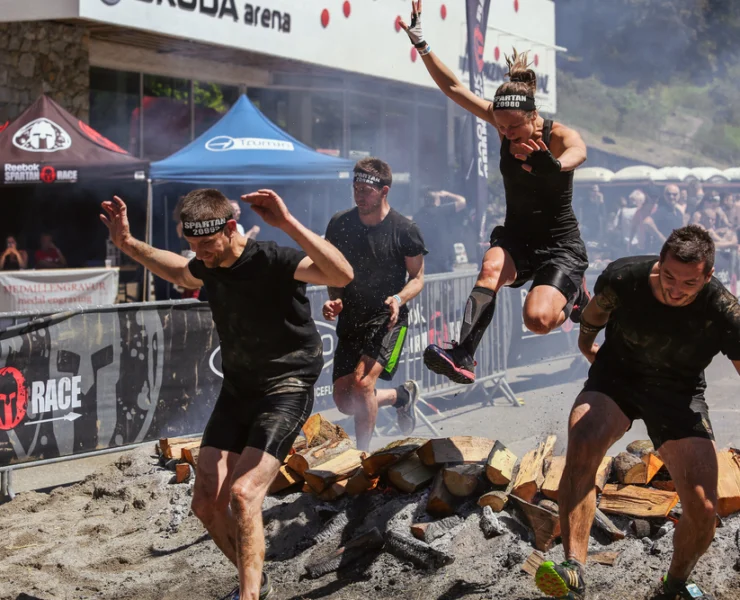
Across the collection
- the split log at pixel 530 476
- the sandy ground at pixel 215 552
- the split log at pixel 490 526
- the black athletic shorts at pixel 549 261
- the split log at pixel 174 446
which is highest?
the black athletic shorts at pixel 549 261

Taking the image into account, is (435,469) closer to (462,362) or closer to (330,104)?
(462,362)

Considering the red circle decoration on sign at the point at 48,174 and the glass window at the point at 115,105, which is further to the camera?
the glass window at the point at 115,105

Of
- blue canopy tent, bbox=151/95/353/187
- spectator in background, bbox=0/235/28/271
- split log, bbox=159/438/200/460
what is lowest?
split log, bbox=159/438/200/460

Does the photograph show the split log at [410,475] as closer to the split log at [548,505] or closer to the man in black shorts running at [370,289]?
the split log at [548,505]

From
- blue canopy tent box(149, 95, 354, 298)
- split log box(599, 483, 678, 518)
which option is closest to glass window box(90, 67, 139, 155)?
blue canopy tent box(149, 95, 354, 298)

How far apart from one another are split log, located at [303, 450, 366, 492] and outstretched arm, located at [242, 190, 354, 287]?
1.69m

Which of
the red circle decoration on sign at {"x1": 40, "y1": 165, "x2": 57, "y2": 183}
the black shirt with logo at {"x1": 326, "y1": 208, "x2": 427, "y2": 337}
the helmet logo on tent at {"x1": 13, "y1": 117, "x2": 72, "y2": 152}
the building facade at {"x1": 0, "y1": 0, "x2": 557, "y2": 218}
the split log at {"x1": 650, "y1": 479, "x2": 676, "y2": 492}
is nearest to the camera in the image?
the split log at {"x1": 650, "y1": 479, "x2": 676, "y2": 492}

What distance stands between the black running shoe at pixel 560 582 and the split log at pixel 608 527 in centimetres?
88

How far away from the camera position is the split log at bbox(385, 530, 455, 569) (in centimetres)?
484

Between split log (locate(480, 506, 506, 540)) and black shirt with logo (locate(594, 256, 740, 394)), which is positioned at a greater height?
black shirt with logo (locate(594, 256, 740, 394))

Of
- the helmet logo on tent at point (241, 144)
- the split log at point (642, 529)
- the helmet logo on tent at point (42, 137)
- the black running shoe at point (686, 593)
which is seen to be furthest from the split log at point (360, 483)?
the helmet logo on tent at point (42, 137)

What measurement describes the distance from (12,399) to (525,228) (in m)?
3.96

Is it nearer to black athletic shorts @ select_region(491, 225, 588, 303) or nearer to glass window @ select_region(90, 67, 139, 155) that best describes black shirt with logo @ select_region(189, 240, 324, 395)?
black athletic shorts @ select_region(491, 225, 588, 303)

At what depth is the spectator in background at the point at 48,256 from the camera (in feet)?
→ 40.1
